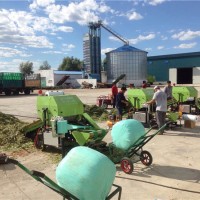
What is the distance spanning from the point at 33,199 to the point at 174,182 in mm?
2741

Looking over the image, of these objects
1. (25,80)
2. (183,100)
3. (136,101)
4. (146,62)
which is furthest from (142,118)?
(146,62)

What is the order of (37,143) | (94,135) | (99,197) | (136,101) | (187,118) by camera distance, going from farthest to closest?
1. (136,101)
2. (187,118)
3. (37,143)
4. (94,135)
5. (99,197)

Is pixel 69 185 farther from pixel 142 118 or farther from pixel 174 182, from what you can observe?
pixel 142 118

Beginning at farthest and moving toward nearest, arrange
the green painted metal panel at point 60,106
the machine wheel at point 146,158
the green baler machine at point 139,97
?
the green baler machine at point 139,97 → the green painted metal panel at point 60,106 → the machine wheel at point 146,158

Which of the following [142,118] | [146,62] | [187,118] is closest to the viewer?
[187,118]

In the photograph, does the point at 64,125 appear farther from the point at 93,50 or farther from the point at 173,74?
the point at 173,74

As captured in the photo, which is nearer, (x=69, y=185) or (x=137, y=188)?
(x=69, y=185)

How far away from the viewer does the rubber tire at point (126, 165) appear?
21.1 ft

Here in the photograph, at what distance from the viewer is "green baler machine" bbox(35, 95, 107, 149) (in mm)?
7233

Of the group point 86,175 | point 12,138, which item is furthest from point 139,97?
point 86,175

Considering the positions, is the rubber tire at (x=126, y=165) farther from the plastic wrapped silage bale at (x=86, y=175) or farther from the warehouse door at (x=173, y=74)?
the warehouse door at (x=173, y=74)

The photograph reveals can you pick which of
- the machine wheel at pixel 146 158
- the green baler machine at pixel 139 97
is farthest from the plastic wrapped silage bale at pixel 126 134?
the green baler machine at pixel 139 97

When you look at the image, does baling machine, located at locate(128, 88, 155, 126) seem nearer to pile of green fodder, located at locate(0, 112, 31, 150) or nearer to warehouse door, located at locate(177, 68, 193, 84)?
pile of green fodder, located at locate(0, 112, 31, 150)

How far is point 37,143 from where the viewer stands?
8.68 m
